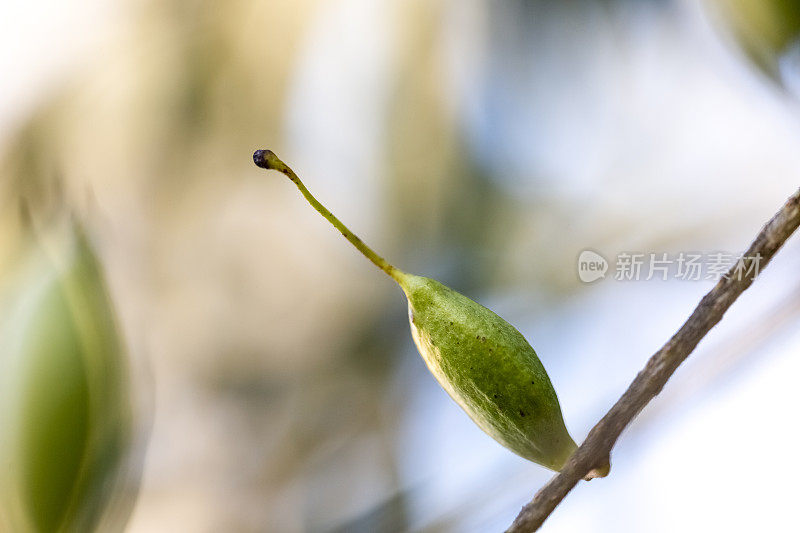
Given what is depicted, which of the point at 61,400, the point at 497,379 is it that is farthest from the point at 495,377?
the point at 61,400

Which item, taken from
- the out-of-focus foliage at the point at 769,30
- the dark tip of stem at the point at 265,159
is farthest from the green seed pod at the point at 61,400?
the out-of-focus foliage at the point at 769,30

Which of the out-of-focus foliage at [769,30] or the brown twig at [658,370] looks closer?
the brown twig at [658,370]

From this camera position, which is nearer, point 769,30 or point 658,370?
point 658,370

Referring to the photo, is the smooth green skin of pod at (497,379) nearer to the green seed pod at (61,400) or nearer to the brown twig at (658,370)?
the brown twig at (658,370)

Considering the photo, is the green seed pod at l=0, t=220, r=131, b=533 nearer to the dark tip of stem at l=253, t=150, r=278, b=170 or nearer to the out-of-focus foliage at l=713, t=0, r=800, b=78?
the dark tip of stem at l=253, t=150, r=278, b=170

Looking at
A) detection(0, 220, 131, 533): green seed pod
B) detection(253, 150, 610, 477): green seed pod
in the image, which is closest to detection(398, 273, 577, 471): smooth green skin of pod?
detection(253, 150, 610, 477): green seed pod

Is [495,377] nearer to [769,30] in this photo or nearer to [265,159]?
[265,159]
